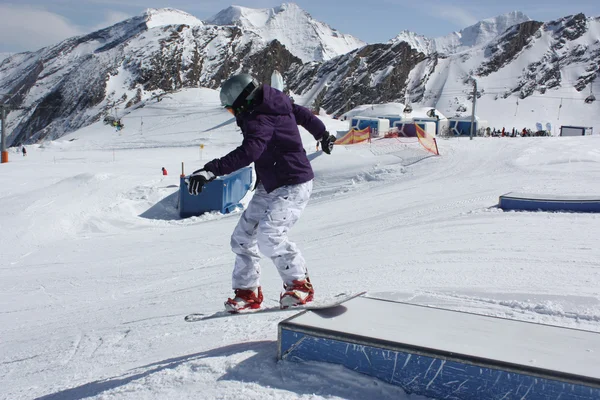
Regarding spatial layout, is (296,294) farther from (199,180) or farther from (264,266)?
(264,266)

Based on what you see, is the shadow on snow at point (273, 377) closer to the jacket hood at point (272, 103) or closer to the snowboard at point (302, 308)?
the snowboard at point (302, 308)

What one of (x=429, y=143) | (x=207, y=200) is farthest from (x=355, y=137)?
(x=207, y=200)

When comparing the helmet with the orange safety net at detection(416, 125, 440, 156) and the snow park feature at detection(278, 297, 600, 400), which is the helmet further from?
the orange safety net at detection(416, 125, 440, 156)

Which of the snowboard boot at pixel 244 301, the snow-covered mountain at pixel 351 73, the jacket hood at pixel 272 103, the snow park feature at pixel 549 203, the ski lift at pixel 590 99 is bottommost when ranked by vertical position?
the snowboard boot at pixel 244 301

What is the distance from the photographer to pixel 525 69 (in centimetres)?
12438

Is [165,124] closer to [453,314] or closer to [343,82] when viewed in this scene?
[453,314]

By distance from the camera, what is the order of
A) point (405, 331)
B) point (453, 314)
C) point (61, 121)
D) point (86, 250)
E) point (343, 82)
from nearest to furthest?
point (405, 331)
point (453, 314)
point (86, 250)
point (343, 82)
point (61, 121)

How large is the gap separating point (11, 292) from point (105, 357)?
530 cm

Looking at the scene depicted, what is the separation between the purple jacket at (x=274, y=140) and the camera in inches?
153

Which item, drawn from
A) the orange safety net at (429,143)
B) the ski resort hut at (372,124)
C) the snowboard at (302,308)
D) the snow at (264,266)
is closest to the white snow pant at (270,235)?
the snowboard at (302,308)

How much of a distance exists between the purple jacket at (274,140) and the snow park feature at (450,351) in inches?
48.3

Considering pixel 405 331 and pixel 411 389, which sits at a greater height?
pixel 405 331

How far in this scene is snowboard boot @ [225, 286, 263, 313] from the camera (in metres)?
4.39

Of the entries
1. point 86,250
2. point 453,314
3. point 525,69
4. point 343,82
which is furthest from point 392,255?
point 525,69
